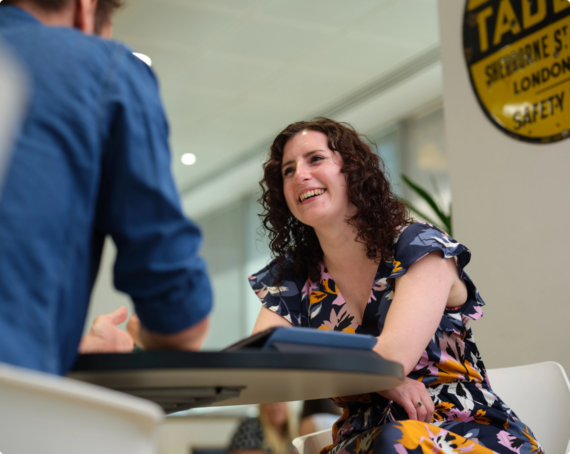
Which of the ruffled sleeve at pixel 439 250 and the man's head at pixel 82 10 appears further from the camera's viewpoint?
the ruffled sleeve at pixel 439 250

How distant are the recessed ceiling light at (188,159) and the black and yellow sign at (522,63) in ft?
14.9

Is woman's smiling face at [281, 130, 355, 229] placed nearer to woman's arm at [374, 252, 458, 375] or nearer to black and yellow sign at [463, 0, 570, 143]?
woman's arm at [374, 252, 458, 375]

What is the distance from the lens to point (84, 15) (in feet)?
2.74

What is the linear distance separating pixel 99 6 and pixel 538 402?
55.0 inches

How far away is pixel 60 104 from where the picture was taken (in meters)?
0.67

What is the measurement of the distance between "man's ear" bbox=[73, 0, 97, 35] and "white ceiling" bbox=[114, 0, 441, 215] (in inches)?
125

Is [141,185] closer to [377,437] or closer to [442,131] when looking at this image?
[377,437]

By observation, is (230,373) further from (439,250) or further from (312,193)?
(312,193)

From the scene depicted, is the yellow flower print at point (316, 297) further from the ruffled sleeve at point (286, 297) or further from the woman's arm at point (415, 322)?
the woman's arm at point (415, 322)

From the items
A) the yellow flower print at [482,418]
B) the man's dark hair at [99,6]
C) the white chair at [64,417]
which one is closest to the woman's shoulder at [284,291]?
the yellow flower print at [482,418]

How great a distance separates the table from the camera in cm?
73

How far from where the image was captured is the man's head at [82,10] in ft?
2.61

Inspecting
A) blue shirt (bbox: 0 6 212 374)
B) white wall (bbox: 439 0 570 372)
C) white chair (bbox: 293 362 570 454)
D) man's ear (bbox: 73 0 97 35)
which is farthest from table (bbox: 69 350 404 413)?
white wall (bbox: 439 0 570 372)

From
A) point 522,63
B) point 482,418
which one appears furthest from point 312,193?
point 522,63
